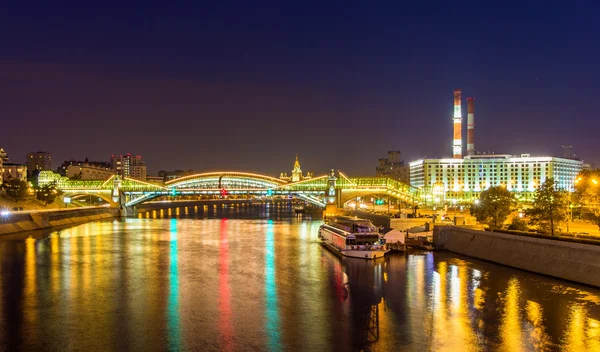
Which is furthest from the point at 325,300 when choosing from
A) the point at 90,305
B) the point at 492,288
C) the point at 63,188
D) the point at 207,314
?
the point at 63,188

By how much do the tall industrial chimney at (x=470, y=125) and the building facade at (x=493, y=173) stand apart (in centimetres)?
203

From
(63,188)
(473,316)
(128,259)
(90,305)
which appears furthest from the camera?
(63,188)

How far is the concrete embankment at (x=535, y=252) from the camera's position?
2061 centimetres

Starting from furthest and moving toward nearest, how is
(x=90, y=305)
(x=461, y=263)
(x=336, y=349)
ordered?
(x=461, y=263), (x=90, y=305), (x=336, y=349)

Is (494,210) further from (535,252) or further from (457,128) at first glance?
(457,128)

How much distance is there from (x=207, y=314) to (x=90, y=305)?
4538mm

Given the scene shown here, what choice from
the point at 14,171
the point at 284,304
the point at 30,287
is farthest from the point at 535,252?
the point at 14,171

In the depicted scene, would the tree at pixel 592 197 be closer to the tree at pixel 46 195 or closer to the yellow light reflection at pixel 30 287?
the yellow light reflection at pixel 30 287

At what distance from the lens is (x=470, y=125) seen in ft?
347

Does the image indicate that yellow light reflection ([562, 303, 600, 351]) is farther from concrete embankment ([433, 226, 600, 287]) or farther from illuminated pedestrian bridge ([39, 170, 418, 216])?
illuminated pedestrian bridge ([39, 170, 418, 216])

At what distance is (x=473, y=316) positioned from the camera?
53.7 ft

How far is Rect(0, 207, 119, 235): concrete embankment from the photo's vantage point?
42791 millimetres

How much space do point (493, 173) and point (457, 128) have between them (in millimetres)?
12020

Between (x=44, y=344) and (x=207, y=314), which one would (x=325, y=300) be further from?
(x=44, y=344)
